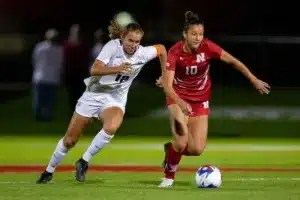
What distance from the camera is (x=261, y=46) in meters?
24.2

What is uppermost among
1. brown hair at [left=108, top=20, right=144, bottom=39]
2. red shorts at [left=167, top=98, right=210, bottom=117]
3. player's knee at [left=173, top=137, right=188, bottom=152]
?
brown hair at [left=108, top=20, right=144, bottom=39]

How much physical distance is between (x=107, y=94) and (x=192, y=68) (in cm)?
106

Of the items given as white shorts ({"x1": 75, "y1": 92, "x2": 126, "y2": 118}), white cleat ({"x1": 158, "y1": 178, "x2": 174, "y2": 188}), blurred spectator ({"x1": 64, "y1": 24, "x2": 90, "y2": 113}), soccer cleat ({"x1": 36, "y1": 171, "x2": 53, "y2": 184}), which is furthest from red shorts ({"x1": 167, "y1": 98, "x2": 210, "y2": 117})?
blurred spectator ({"x1": 64, "y1": 24, "x2": 90, "y2": 113})

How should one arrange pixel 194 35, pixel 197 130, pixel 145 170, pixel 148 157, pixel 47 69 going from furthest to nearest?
pixel 47 69
pixel 148 157
pixel 145 170
pixel 197 130
pixel 194 35

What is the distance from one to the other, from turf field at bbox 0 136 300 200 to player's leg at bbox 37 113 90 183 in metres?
0.23

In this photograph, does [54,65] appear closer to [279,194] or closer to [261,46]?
[261,46]

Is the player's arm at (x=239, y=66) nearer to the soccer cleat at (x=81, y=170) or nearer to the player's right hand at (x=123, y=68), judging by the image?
the player's right hand at (x=123, y=68)

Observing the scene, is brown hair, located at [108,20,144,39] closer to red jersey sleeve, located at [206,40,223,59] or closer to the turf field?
red jersey sleeve, located at [206,40,223,59]

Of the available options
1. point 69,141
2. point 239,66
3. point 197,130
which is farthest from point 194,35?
point 69,141

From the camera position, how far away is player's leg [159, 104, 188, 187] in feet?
39.1

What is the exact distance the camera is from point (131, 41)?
1191 centimetres

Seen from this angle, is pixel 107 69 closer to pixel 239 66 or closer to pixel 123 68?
pixel 123 68

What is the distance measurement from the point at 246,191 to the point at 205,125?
158 centimetres

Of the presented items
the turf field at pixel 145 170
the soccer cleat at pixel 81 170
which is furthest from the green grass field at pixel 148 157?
the soccer cleat at pixel 81 170
